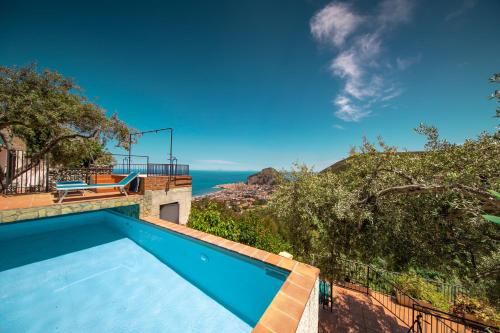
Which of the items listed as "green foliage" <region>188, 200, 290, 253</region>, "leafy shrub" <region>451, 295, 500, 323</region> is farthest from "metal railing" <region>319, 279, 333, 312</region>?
"leafy shrub" <region>451, 295, 500, 323</region>

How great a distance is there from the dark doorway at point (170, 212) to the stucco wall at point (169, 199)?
0.17m

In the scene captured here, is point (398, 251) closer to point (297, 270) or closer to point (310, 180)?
point (310, 180)

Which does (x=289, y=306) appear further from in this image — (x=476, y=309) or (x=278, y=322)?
(x=476, y=309)

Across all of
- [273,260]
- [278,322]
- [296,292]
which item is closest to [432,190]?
[273,260]

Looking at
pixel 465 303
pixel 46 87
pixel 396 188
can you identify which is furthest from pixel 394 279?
pixel 46 87

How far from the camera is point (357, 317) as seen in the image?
620 cm

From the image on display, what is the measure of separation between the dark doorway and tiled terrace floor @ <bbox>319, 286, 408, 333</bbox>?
7.43m

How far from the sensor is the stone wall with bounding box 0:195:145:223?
523cm

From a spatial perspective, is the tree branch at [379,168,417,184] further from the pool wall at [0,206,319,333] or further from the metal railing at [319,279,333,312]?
the pool wall at [0,206,319,333]

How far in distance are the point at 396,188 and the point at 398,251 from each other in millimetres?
2908

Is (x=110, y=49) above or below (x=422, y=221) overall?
above

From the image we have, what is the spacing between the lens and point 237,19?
10.6m

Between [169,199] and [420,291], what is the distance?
11867 millimetres

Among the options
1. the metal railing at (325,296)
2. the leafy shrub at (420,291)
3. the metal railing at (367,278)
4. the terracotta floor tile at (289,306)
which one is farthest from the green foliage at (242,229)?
the leafy shrub at (420,291)
